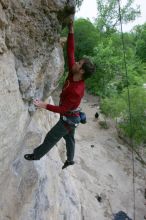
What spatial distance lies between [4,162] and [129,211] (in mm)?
10472

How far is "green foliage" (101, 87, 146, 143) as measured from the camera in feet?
64.7

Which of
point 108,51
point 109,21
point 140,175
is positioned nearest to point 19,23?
point 140,175

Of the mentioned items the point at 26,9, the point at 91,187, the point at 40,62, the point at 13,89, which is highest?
the point at 26,9

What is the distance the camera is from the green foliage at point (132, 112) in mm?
19719

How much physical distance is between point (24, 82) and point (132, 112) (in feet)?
48.6

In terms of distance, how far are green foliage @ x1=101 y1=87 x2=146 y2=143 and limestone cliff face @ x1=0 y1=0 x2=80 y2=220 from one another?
473 inches

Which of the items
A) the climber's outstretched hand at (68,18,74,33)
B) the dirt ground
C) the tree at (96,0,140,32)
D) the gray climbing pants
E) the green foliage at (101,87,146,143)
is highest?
the tree at (96,0,140,32)

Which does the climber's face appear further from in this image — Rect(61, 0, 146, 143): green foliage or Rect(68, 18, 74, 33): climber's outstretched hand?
Rect(61, 0, 146, 143): green foliage

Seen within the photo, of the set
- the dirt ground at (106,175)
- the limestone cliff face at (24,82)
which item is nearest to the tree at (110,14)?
the dirt ground at (106,175)

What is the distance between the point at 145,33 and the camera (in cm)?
4372

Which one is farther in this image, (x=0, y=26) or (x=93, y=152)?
(x=93, y=152)

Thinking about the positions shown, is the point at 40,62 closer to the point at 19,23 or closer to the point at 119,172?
the point at 19,23

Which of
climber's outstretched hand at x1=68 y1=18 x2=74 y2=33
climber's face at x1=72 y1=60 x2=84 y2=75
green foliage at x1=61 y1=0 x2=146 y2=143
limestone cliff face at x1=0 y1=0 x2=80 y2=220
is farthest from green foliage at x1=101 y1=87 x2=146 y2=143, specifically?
climber's face at x1=72 y1=60 x2=84 y2=75

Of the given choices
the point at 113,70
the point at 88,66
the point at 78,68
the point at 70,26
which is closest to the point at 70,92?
the point at 78,68
